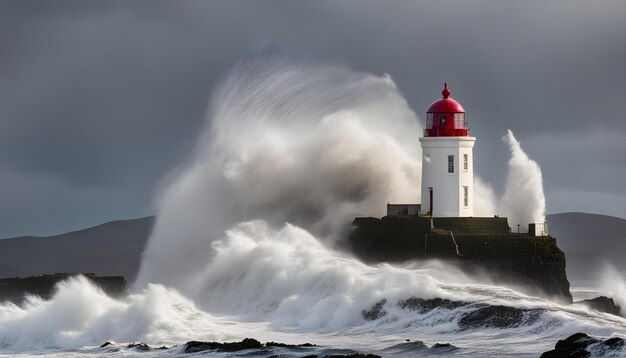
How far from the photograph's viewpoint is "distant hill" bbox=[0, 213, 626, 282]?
6444 centimetres

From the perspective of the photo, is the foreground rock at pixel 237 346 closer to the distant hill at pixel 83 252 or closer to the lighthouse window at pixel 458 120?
the lighthouse window at pixel 458 120

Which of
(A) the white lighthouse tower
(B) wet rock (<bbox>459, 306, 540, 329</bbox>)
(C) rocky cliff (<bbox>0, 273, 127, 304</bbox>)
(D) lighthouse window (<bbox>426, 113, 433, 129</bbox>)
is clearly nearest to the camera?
(B) wet rock (<bbox>459, 306, 540, 329</bbox>)

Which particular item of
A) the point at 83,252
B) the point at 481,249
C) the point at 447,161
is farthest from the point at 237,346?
the point at 83,252

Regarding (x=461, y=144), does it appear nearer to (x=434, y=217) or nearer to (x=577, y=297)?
(x=434, y=217)

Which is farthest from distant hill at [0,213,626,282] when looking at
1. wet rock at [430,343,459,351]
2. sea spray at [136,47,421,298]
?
wet rock at [430,343,459,351]

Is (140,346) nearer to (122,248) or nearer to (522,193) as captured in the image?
(522,193)

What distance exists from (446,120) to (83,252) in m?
33.8

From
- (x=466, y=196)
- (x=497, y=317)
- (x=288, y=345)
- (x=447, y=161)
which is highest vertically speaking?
(x=447, y=161)

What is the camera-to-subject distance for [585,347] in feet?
90.0

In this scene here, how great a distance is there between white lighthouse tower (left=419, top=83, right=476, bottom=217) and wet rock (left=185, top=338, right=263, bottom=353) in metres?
9.72

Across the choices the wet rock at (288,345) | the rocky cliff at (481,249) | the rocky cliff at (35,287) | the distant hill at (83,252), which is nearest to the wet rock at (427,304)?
the rocky cliff at (481,249)

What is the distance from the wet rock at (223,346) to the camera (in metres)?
30.5

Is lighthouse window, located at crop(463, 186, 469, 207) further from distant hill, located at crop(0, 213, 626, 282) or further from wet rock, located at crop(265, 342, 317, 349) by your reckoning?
distant hill, located at crop(0, 213, 626, 282)

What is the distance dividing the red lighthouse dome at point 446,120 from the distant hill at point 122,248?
67.0 feet
